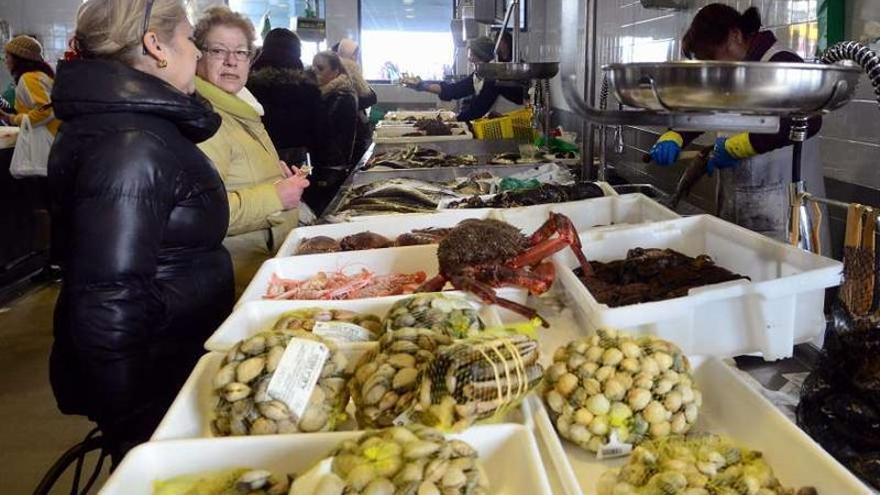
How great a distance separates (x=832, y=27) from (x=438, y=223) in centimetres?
153

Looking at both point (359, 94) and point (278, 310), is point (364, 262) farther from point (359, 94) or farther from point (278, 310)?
point (359, 94)

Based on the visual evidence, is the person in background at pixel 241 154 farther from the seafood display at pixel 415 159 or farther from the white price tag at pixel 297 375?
the seafood display at pixel 415 159

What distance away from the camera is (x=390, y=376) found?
3.32 feet

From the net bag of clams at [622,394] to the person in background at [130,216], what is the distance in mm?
1089

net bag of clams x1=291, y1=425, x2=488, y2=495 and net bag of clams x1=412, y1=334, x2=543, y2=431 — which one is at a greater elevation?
net bag of clams x1=412, y1=334, x2=543, y2=431

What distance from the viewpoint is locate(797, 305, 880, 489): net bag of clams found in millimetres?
1012

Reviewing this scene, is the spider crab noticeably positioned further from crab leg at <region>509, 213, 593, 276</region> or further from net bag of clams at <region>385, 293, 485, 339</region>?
net bag of clams at <region>385, 293, 485, 339</region>

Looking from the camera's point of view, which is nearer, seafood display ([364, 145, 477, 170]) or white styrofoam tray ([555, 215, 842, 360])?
white styrofoam tray ([555, 215, 842, 360])

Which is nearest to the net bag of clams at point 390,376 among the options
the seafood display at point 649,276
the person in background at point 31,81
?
the seafood display at point 649,276

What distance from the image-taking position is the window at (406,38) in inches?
465

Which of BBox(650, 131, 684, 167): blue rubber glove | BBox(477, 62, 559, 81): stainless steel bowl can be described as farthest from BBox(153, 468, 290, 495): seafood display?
BBox(477, 62, 559, 81): stainless steel bowl

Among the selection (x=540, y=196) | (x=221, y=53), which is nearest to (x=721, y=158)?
(x=540, y=196)

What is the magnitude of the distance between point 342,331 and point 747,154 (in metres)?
1.85

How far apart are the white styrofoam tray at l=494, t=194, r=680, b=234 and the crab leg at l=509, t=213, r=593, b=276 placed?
52cm
